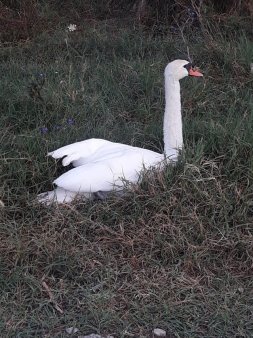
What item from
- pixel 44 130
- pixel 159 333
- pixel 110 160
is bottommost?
pixel 159 333

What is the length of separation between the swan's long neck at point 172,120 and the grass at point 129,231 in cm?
10

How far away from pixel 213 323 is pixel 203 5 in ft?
14.9

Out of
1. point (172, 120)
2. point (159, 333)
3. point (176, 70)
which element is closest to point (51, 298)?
point (159, 333)

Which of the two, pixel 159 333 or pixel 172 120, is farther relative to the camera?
pixel 172 120

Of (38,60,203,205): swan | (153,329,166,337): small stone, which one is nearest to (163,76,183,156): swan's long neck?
(38,60,203,205): swan

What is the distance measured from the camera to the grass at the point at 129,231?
3424mm

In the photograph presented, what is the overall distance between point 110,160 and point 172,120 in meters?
0.50

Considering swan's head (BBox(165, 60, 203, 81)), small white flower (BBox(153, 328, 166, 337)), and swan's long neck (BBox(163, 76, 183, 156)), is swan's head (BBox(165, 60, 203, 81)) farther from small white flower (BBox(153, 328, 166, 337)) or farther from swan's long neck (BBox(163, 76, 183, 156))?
small white flower (BBox(153, 328, 166, 337))

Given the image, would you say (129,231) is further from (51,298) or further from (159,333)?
(159,333)

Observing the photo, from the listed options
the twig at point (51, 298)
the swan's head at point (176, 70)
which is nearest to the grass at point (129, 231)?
the twig at point (51, 298)

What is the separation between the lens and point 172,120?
14.3ft

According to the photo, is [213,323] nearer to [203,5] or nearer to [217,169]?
[217,169]

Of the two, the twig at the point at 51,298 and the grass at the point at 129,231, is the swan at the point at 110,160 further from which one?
the twig at the point at 51,298

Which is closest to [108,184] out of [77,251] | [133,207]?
[133,207]
